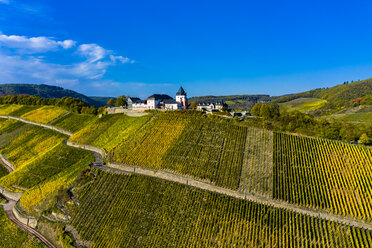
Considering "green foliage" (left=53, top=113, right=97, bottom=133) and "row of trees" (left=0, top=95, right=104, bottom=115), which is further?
"row of trees" (left=0, top=95, right=104, bottom=115)

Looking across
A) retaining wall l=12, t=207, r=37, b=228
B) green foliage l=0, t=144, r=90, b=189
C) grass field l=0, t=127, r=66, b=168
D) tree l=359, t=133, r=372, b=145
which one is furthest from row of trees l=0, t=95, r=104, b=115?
→ tree l=359, t=133, r=372, b=145

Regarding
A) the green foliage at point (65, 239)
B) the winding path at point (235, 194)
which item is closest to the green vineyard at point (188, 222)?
the winding path at point (235, 194)

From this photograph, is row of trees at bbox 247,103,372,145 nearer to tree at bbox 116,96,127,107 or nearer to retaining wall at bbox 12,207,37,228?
retaining wall at bbox 12,207,37,228

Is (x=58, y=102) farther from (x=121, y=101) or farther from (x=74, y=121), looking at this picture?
(x=121, y=101)

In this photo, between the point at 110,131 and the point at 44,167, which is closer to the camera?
the point at 44,167

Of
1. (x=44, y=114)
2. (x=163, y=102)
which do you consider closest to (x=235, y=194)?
(x=163, y=102)

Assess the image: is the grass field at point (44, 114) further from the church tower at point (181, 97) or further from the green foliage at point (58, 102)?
the church tower at point (181, 97)
